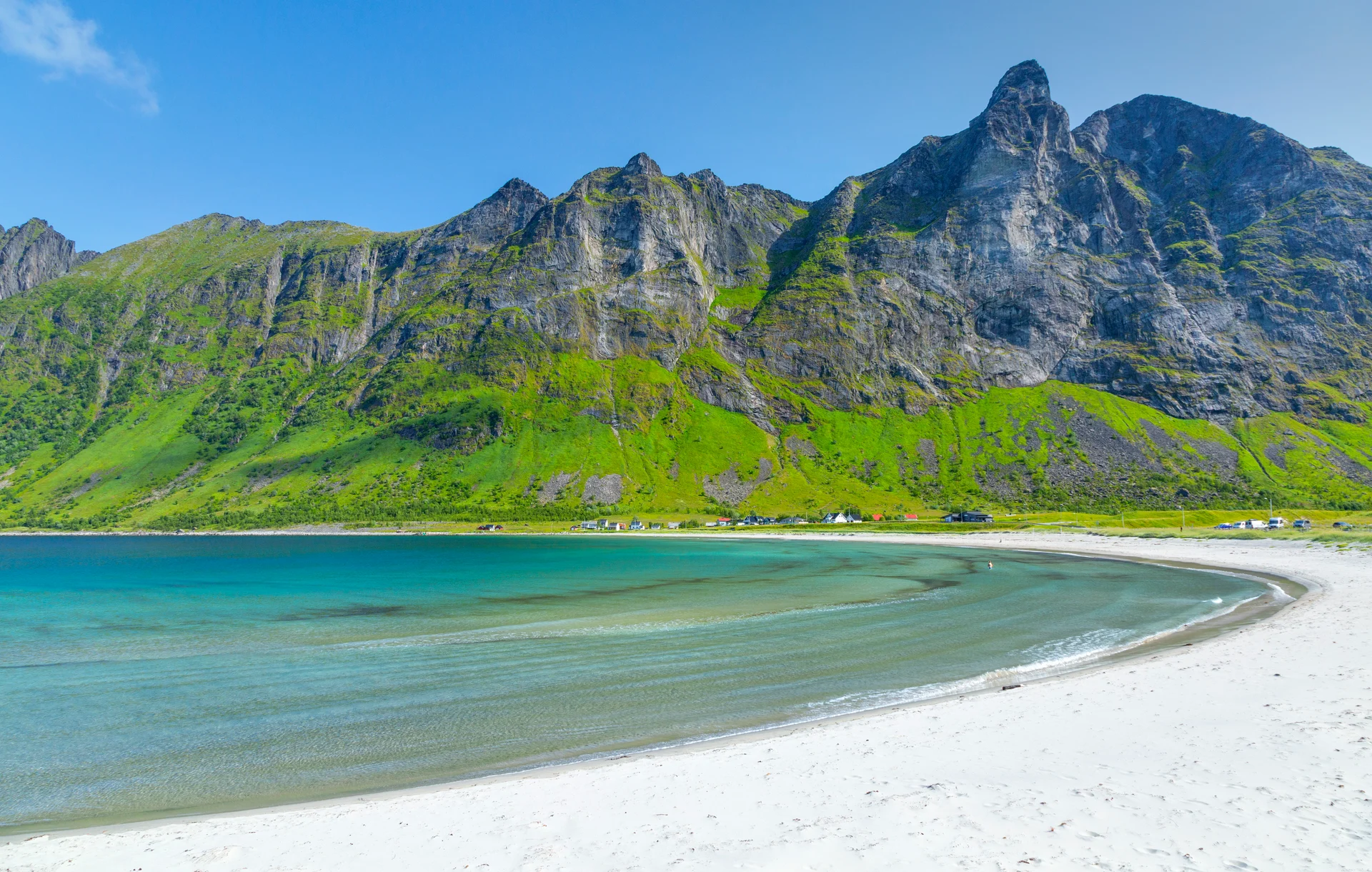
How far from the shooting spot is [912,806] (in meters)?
11.3

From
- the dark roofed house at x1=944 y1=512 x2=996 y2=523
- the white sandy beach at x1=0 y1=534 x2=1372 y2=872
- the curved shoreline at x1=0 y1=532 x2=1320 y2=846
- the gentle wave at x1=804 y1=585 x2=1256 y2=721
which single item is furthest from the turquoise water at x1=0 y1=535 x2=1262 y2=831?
the dark roofed house at x1=944 y1=512 x2=996 y2=523

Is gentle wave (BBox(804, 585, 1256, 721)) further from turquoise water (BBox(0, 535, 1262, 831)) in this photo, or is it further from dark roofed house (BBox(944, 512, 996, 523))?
dark roofed house (BBox(944, 512, 996, 523))

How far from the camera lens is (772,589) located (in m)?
54.3

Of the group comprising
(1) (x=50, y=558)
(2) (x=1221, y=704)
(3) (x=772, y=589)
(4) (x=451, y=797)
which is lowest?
(1) (x=50, y=558)

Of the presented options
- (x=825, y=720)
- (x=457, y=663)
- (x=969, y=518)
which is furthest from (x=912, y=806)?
(x=969, y=518)

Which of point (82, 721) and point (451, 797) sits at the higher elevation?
point (451, 797)

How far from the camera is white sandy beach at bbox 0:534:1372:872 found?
9375mm

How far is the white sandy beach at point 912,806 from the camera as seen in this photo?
9375 millimetres

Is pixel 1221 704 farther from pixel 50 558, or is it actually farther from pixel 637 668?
pixel 50 558

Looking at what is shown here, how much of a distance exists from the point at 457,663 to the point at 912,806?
865 inches

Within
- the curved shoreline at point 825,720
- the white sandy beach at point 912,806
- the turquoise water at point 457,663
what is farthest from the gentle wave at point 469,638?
the white sandy beach at point 912,806

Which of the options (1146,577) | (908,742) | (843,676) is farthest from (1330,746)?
(1146,577)

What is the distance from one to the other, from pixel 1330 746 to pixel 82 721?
33253mm

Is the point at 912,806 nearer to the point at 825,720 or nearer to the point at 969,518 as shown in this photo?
the point at 825,720
